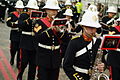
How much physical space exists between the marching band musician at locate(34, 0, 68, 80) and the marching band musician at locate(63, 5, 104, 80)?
1.20 meters

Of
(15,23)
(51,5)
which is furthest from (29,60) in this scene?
(51,5)

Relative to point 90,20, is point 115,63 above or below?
below

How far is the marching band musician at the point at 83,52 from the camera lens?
390cm

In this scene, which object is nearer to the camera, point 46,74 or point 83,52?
point 83,52

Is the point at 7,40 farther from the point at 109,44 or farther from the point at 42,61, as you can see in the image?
the point at 109,44

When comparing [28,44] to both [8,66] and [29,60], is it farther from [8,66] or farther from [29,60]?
[8,66]

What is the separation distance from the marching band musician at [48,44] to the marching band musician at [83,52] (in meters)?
1.20

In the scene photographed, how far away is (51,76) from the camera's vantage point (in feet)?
17.4

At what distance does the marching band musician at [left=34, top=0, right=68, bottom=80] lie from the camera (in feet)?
16.9

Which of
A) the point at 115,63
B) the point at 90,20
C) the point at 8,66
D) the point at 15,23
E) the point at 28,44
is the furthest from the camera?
the point at 8,66

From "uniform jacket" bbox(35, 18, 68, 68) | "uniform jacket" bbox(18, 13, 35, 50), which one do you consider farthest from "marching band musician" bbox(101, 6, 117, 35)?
"uniform jacket" bbox(35, 18, 68, 68)

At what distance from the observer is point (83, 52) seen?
13.0 feet

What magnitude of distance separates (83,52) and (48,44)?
1368 millimetres

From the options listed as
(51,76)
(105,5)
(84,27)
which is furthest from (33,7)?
(105,5)
